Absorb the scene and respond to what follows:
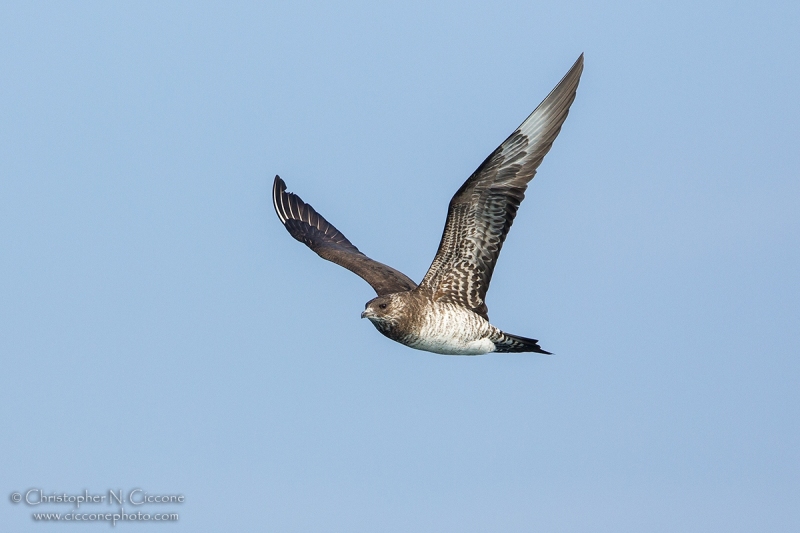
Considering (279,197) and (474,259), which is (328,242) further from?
(474,259)

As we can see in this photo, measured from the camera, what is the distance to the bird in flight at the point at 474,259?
55.2 feet

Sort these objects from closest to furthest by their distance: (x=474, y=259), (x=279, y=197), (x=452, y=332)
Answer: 1. (x=452, y=332)
2. (x=474, y=259)
3. (x=279, y=197)

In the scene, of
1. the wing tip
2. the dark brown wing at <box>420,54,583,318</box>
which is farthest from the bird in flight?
the wing tip

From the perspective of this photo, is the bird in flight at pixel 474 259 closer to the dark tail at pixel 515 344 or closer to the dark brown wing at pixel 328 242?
the dark tail at pixel 515 344

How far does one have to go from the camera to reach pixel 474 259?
1778cm

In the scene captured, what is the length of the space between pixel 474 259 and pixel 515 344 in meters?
1.46

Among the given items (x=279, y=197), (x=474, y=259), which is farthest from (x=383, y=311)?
(x=279, y=197)

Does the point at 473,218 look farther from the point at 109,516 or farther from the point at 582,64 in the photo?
the point at 109,516

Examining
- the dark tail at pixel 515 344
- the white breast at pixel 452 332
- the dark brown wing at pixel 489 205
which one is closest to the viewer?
the dark brown wing at pixel 489 205

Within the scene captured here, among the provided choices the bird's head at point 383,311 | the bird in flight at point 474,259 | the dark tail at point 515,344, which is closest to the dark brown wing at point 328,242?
the bird in flight at point 474,259

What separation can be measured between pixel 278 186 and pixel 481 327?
7783 mm

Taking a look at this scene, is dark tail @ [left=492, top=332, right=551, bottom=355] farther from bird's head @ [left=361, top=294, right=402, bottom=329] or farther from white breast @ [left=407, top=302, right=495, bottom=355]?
bird's head @ [left=361, top=294, right=402, bottom=329]

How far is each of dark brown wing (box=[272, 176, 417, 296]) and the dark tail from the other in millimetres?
1879

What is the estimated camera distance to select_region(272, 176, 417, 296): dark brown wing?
19516mm
